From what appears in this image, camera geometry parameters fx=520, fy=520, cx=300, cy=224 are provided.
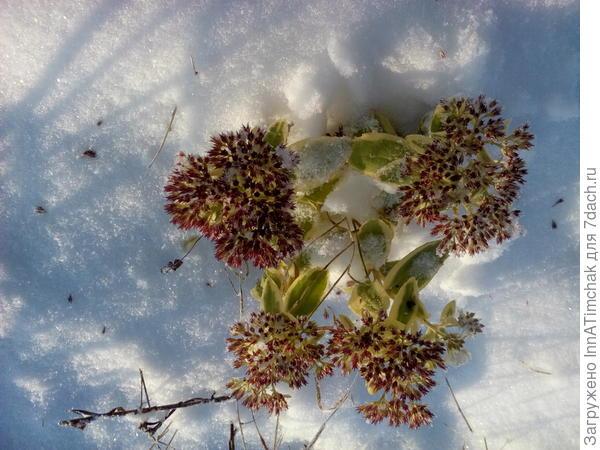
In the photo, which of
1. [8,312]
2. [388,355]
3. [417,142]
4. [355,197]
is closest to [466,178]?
[417,142]

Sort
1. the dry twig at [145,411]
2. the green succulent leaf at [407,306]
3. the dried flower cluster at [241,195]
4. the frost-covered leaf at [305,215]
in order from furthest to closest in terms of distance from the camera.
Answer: the dry twig at [145,411], the frost-covered leaf at [305,215], the green succulent leaf at [407,306], the dried flower cluster at [241,195]

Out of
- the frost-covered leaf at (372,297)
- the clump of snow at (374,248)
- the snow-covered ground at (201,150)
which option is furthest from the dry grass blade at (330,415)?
the clump of snow at (374,248)

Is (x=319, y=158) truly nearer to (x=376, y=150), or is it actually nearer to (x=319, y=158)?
(x=319, y=158)

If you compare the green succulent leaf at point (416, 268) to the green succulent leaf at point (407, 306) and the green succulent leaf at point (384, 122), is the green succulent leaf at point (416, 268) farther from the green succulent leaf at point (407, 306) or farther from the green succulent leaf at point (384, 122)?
the green succulent leaf at point (384, 122)

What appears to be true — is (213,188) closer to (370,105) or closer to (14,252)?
(370,105)

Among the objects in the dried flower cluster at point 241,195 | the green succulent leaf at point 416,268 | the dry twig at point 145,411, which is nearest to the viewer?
the dried flower cluster at point 241,195

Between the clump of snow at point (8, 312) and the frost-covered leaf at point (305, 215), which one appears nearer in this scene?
the frost-covered leaf at point (305, 215)

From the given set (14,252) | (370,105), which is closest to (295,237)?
(370,105)

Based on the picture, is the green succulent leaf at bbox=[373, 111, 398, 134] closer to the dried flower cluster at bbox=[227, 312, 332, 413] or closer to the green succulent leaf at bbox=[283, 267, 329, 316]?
the green succulent leaf at bbox=[283, 267, 329, 316]

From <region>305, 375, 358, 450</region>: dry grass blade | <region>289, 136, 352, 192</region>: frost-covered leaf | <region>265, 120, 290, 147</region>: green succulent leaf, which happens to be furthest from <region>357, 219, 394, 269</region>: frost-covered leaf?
<region>305, 375, 358, 450</region>: dry grass blade
